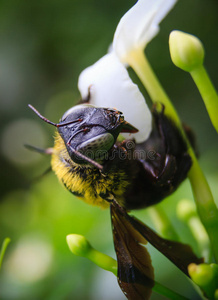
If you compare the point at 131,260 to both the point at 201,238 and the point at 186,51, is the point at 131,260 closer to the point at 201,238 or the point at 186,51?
the point at 201,238

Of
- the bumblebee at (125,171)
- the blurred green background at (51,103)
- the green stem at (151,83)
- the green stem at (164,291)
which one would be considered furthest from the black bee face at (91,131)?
the blurred green background at (51,103)

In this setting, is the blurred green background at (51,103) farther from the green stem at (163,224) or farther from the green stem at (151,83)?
the green stem at (151,83)

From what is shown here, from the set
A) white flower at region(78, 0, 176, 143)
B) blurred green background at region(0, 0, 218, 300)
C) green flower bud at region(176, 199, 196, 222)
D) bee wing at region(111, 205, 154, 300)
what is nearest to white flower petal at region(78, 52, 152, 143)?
white flower at region(78, 0, 176, 143)

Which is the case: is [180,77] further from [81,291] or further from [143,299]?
[143,299]

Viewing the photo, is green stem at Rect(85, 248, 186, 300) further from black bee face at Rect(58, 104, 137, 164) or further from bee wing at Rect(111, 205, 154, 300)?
black bee face at Rect(58, 104, 137, 164)

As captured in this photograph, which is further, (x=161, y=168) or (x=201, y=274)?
(x=161, y=168)

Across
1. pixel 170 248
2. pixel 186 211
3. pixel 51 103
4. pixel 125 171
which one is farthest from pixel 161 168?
pixel 51 103
